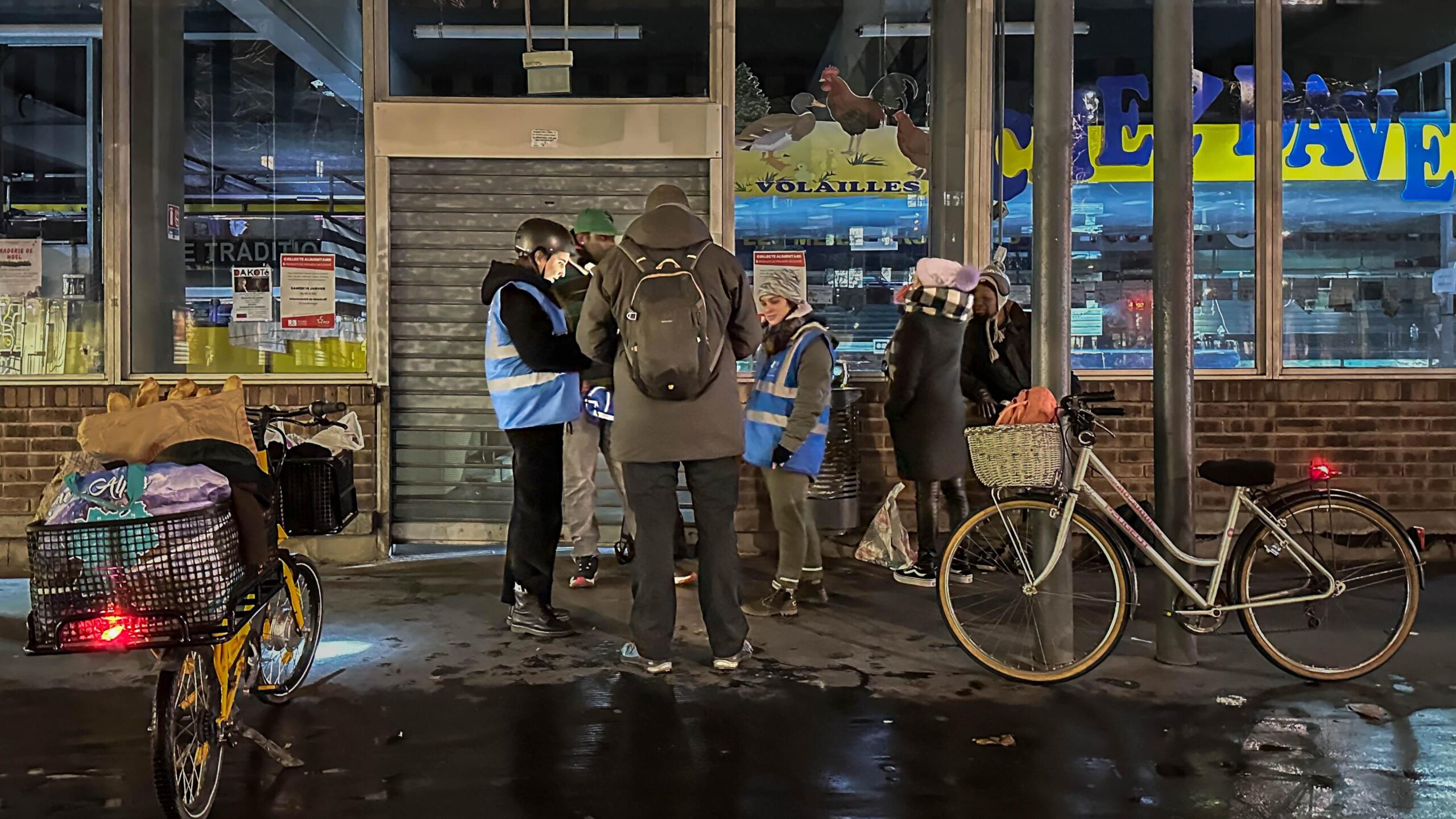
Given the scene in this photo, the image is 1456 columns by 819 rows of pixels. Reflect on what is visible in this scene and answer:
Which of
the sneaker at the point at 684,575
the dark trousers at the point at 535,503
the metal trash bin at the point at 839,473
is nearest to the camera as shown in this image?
the dark trousers at the point at 535,503

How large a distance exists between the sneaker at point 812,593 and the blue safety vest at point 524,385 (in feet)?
5.57

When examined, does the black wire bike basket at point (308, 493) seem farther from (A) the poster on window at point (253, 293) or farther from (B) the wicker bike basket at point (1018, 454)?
(A) the poster on window at point (253, 293)

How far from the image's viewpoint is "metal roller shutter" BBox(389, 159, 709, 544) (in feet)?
28.1

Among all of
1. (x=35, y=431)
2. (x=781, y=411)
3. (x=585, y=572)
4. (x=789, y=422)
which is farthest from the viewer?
(x=35, y=431)

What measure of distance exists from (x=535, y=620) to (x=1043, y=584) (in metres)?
2.47

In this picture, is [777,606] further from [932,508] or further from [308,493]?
[308,493]

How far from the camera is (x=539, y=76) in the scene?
8586 mm

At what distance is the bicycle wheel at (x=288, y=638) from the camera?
4.90 metres

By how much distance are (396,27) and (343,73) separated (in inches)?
18.9

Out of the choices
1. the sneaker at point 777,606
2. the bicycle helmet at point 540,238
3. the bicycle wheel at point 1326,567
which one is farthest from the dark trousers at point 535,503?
the bicycle wheel at point 1326,567

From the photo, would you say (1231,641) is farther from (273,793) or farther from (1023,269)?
(273,793)

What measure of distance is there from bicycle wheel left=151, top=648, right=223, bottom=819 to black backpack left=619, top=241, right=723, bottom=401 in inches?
81.8

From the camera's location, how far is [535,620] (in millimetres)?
6203

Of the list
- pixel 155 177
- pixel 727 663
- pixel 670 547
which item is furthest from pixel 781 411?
pixel 155 177
